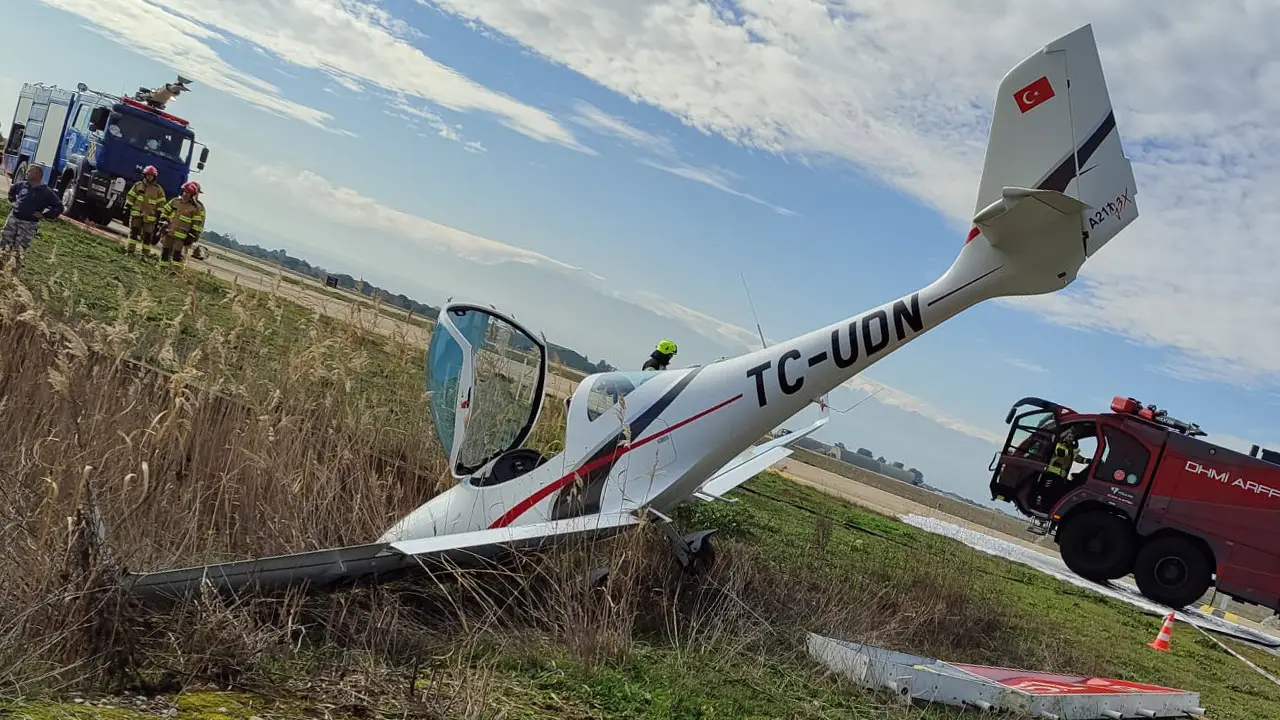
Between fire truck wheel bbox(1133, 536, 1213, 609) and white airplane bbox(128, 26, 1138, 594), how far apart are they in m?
11.6

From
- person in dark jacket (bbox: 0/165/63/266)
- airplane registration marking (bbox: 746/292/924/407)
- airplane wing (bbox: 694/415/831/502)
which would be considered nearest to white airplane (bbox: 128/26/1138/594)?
airplane registration marking (bbox: 746/292/924/407)

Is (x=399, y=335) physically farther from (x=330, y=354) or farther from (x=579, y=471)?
(x=579, y=471)

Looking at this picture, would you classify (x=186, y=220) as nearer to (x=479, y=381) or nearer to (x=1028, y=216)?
(x=479, y=381)

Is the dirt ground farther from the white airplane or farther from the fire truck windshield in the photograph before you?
the fire truck windshield

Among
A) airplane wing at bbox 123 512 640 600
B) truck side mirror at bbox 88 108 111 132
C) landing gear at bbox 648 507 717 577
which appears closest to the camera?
airplane wing at bbox 123 512 640 600

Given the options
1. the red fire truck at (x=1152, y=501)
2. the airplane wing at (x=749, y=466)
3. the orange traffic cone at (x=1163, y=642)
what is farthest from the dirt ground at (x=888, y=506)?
the airplane wing at (x=749, y=466)

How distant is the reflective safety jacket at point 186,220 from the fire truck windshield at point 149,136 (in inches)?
263

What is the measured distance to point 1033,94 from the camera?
20.6 feet

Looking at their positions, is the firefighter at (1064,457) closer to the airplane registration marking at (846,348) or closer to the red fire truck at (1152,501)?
the red fire truck at (1152,501)

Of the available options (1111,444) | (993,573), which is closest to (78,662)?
(993,573)

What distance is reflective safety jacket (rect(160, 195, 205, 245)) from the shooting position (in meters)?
16.4

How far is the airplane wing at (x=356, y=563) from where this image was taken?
378 centimetres

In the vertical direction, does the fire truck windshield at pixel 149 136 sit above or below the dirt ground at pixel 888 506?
above

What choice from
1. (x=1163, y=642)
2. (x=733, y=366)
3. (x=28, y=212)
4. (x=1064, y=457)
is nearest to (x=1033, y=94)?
(x=733, y=366)
